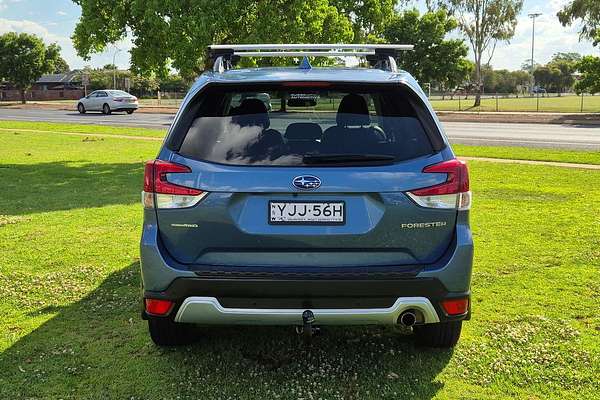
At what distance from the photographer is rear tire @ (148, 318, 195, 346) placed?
3.85 metres

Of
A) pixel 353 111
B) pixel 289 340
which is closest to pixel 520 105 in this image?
pixel 289 340

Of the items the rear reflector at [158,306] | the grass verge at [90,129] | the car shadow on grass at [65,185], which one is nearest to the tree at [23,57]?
the grass verge at [90,129]

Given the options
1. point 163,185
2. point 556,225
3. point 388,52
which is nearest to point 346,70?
point 388,52

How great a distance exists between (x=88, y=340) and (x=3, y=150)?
14.0 meters

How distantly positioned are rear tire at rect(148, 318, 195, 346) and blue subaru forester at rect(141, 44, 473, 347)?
0.53 meters

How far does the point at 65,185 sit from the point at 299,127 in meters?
8.24

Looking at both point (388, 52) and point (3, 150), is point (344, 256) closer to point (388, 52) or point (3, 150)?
point (388, 52)

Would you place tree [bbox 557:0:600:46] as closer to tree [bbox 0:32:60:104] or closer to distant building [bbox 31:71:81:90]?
tree [bbox 0:32:60:104]

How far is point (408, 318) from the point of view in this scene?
325 centimetres

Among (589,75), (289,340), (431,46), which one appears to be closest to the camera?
(289,340)

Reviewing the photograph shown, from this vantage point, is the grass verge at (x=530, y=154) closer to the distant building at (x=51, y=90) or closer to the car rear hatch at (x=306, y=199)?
the car rear hatch at (x=306, y=199)

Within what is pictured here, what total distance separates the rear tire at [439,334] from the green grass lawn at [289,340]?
67 millimetres

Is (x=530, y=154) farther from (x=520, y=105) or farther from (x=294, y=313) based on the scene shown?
(x=520, y=105)

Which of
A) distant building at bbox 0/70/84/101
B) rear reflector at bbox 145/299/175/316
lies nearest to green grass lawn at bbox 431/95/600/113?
rear reflector at bbox 145/299/175/316
